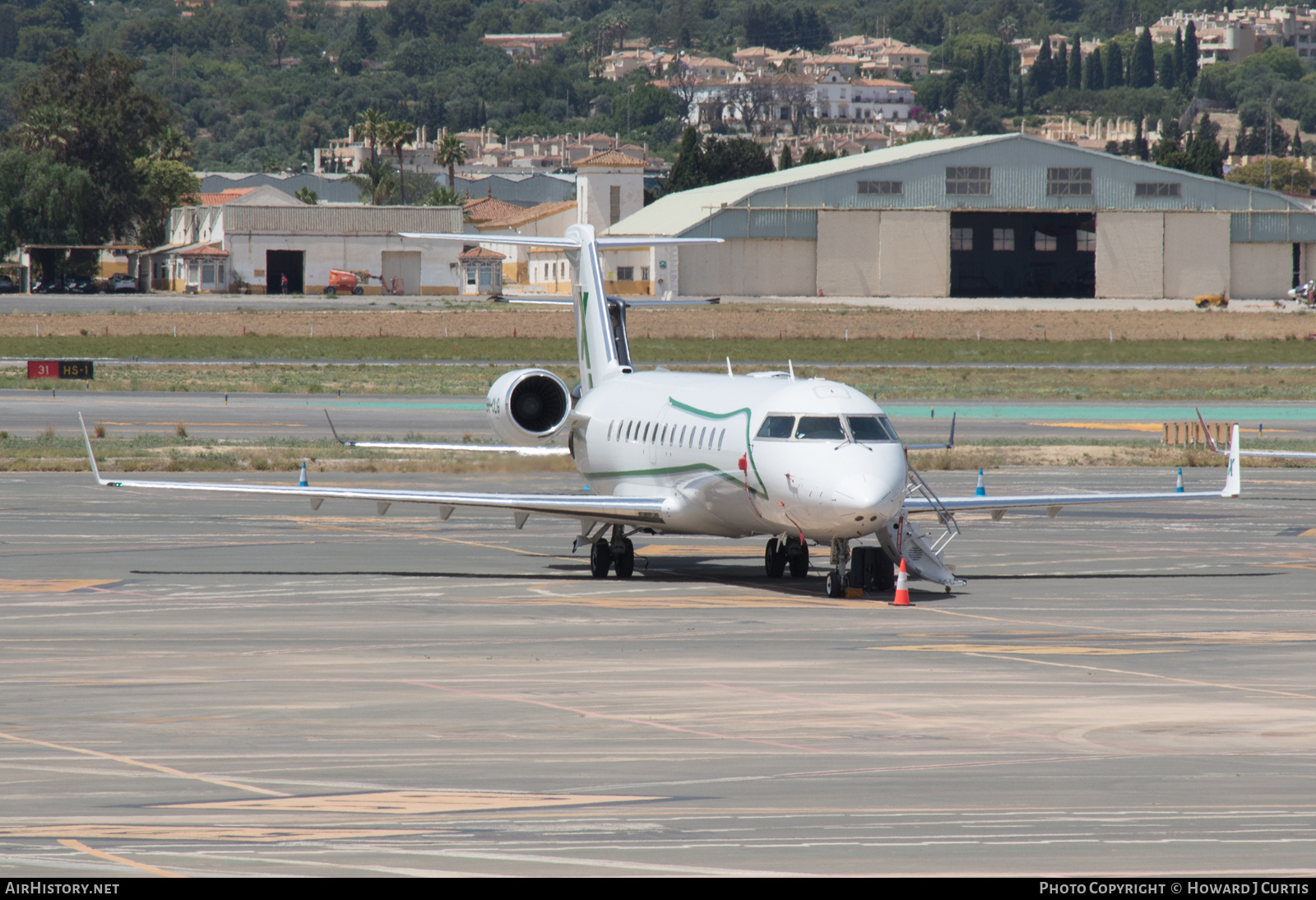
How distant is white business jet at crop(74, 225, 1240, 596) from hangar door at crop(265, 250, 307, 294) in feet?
404

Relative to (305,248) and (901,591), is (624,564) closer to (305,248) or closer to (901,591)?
(901,591)

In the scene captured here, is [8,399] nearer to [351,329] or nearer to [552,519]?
[552,519]

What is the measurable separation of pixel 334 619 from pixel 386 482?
60.5 feet

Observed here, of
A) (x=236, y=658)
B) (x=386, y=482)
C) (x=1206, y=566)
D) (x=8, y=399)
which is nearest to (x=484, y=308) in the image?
(x=8, y=399)

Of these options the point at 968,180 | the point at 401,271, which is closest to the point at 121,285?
the point at 401,271

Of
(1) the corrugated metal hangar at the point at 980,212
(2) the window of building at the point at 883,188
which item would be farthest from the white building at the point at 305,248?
(2) the window of building at the point at 883,188

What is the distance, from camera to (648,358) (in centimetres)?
8781

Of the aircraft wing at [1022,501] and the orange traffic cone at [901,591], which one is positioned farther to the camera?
the aircraft wing at [1022,501]

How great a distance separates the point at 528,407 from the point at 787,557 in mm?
6164

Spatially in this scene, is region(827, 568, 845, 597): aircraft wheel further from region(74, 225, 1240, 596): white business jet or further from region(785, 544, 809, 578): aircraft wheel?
region(785, 544, 809, 578): aircraft wheel

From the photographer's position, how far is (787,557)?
27609 millimetres

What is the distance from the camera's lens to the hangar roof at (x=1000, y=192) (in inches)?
5714

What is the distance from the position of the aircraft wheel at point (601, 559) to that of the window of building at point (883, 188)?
398 feet

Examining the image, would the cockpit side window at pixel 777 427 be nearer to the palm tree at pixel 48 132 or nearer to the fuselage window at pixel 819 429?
the fuselage window at pixel 819 429
